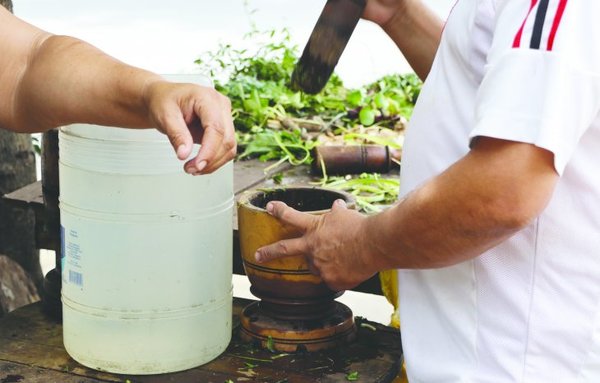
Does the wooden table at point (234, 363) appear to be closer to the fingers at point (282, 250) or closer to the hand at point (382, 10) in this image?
the fingers at point (282, 250)

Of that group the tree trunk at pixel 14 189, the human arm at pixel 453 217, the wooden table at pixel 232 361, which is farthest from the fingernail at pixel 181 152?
the tree trunk at pixel 14 189

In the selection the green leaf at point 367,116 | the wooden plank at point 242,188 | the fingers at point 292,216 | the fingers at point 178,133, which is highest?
the fingers at point 178,133

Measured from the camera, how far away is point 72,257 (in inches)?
81.5

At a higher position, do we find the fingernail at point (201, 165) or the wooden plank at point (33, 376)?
the fingernail at point (201, 165)

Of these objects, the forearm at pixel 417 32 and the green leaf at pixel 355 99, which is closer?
the forearm at pixel 417 32

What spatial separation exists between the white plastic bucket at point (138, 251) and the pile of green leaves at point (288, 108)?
1442 millimetres

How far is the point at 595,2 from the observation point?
133 cm

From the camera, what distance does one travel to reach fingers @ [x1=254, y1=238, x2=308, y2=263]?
6.33 feet

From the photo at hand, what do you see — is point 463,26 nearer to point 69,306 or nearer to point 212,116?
point 212,116

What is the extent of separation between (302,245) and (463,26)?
642 millimetres

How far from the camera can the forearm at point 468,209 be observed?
137 cm

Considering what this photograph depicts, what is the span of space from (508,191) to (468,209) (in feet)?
0.29

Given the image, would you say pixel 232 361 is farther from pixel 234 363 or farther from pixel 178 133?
pixel 178 133

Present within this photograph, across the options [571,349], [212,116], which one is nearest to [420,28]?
[212,116]
